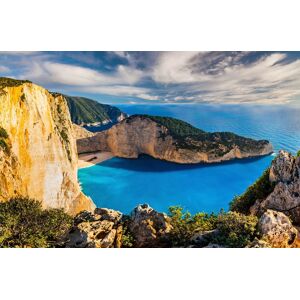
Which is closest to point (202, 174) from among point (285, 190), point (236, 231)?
point (285, 190)

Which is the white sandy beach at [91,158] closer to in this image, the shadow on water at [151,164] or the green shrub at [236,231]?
the shadow on water at [151,164]

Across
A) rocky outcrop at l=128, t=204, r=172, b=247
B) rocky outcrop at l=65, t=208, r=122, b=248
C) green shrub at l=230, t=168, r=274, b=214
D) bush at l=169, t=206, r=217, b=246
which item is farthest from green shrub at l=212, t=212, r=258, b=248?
green shrub at l=230, t=168, r=274, b=214

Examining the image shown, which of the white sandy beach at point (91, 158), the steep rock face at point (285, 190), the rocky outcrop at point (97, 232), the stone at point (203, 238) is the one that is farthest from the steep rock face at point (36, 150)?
the white sandy beach at point (91, 158)

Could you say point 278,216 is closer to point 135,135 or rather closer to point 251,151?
point 251,151

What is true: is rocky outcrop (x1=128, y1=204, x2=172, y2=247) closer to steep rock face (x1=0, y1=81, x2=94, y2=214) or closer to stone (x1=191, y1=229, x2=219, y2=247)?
stone (x1=191, y1=229, x2=219, y2=247)

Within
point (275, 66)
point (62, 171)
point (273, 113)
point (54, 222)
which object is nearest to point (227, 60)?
point (275, 66)

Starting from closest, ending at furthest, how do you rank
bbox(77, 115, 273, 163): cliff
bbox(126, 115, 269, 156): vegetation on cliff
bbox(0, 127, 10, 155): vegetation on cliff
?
bbox(0, 127, 10, 155): vegetation on cliff < bbox(126, 115, 269, 156): vegetation on cliff < bbox(77, 115, 273, 163): cliff

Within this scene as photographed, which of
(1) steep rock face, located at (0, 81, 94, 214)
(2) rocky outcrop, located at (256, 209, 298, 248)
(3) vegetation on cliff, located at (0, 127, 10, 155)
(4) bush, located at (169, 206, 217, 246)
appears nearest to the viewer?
(2) rocky outcrop, located at (256, 209, 298, 248)
